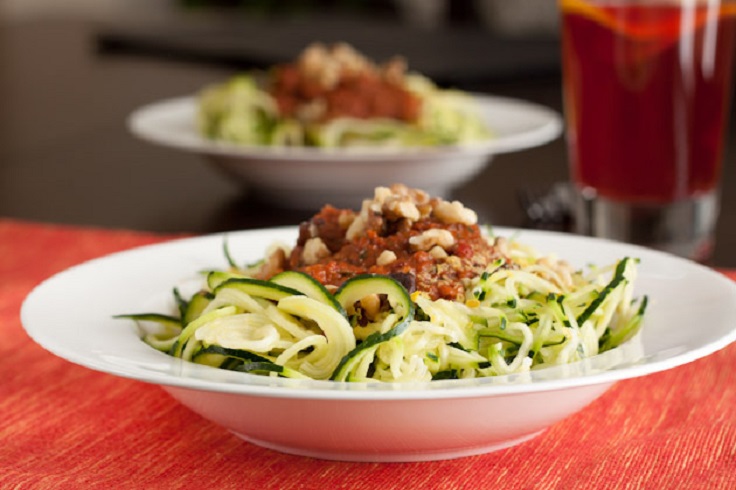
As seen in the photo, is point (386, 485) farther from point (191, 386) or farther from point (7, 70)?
point (7, 70)

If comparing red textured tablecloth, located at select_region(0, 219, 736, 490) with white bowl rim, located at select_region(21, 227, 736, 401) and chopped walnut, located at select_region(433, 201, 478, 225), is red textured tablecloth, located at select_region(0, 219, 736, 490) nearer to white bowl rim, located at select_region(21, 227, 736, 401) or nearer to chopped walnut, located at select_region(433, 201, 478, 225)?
white bowl rim, located at select_region(21, 227, 736, 401)

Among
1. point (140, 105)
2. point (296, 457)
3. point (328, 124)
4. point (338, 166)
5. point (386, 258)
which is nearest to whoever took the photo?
point (296, 457)

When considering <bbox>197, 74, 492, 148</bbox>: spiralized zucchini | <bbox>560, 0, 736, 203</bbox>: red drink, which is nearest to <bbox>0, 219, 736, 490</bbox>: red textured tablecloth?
<bbox>560, 0, 736, 203</bbox>: red drink

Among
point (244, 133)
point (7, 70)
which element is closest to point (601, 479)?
point (244, 133)

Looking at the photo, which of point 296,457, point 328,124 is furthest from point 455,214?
point 328,124

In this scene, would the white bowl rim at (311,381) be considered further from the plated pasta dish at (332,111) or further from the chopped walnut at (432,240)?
the plated pasta dish at (332,111)

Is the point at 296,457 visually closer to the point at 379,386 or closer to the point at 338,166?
the point at 379,386

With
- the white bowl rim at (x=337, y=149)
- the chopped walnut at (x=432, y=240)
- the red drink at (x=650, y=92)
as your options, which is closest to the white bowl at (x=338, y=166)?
the white bowl rim at (x=337, y=149)
